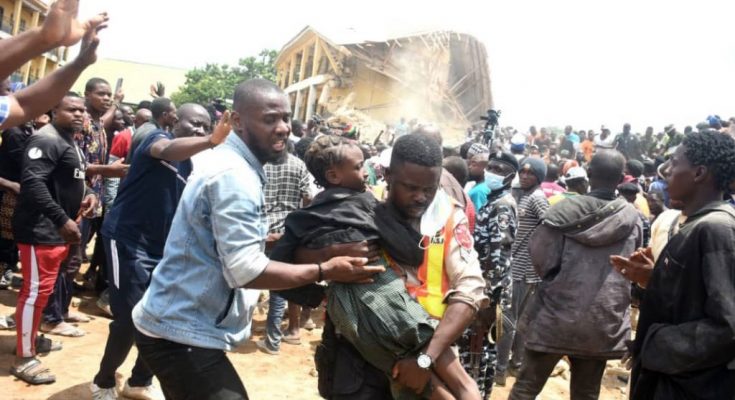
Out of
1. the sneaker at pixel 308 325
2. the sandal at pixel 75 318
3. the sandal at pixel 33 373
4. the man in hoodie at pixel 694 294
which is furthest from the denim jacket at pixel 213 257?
the sneaker at pixel 308 325

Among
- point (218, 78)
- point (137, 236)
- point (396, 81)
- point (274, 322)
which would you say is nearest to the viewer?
point (137, 236)

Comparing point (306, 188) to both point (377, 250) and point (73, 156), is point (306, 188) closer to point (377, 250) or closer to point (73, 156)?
point (73, 156)

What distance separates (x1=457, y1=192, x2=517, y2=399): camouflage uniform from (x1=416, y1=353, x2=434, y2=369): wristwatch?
6.24 feet

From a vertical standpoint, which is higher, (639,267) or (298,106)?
(298,106)

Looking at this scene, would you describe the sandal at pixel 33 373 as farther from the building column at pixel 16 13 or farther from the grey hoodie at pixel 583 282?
the building column at pixel 16 13

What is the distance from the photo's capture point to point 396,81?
79.7 ft

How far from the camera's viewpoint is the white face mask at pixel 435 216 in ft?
8.21

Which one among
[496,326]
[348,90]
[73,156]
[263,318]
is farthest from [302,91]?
[496,326]

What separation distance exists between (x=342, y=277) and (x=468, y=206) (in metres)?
2.16

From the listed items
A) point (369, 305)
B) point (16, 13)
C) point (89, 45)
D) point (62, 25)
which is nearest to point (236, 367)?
point (369, 305)

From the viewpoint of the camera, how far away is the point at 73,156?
4.75 meters

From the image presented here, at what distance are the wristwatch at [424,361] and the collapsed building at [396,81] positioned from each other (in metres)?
20.1

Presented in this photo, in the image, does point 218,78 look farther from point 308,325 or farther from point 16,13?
point 308,325

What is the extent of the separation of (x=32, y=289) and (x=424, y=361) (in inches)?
142
